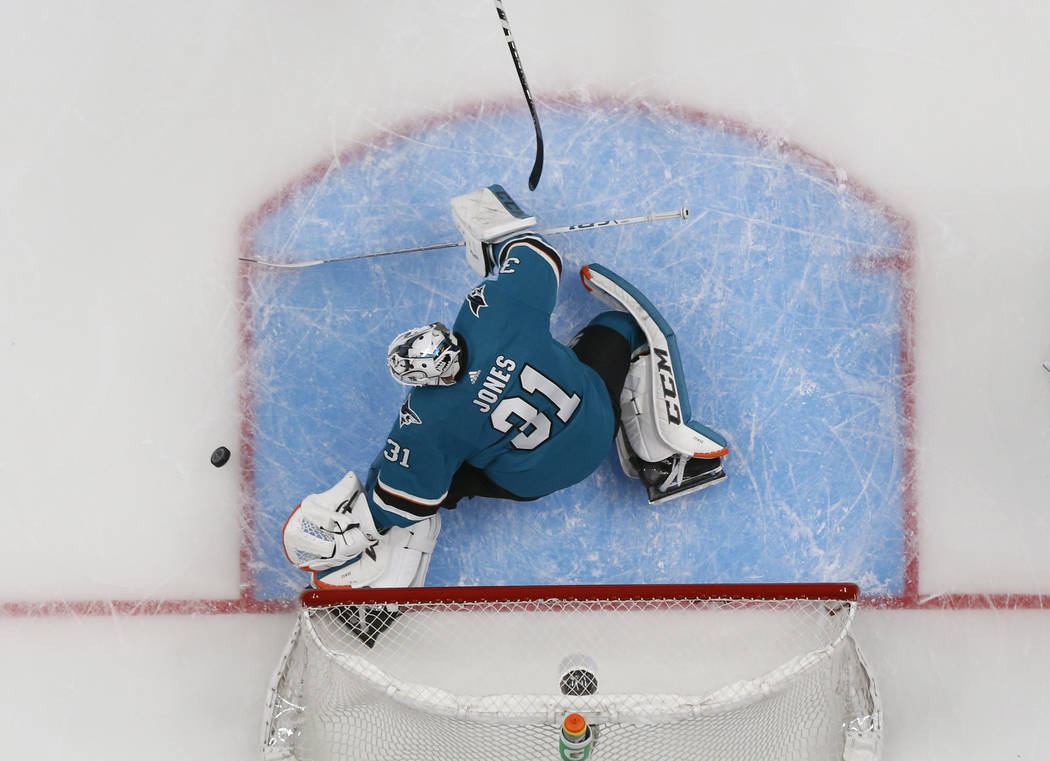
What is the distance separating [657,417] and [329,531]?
1.12m

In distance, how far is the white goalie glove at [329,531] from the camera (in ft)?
8.47

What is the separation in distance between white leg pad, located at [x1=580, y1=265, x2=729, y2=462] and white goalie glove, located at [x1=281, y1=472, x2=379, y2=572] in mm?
945

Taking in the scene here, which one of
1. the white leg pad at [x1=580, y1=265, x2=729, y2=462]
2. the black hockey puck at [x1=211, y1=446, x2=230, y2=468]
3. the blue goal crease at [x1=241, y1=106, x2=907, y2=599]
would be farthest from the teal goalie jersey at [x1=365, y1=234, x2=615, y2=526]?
the black hockey puck at [x1=211, y1=446, x2=230, y2=468]

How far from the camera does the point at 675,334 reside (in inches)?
117

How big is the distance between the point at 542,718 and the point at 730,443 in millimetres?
1220

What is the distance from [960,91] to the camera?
3.01m

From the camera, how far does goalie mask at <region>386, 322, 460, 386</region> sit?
2227mm

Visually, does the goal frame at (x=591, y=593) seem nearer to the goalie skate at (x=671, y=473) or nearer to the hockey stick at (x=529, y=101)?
the goalie skate at (x=671, y=473)

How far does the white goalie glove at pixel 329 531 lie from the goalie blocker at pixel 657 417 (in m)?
0.93

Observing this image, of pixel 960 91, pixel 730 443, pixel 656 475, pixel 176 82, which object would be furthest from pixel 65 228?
pixel 960 91

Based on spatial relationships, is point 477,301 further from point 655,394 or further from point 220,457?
point 220,457

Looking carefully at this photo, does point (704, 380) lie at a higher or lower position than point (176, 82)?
lower

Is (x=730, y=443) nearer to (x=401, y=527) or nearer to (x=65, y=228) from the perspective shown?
(x=401, y=527)

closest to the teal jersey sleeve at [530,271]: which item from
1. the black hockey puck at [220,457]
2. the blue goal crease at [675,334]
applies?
the blue goal crease at [675,334]
